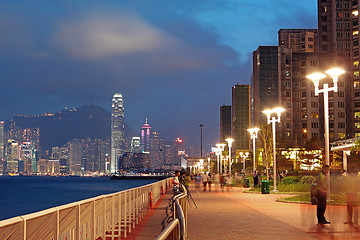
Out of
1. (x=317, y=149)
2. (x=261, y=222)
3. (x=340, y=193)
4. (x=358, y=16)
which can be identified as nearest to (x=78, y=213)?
(x=261, y=222)

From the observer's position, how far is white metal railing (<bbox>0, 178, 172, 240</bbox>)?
597cm

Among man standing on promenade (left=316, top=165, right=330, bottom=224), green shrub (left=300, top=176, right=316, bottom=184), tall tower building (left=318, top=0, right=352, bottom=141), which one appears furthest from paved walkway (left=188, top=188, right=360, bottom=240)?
tall tower building (left=318, top=0, right=352, bottom=141)

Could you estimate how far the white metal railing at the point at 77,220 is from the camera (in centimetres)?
597

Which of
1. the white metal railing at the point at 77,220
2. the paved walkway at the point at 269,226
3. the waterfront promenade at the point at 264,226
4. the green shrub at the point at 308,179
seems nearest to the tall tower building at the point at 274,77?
the green shrub at the point at 308,179

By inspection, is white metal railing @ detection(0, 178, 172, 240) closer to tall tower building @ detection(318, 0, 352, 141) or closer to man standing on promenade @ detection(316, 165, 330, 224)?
man standing on promenade @ detection(316, 165, 330, 224)

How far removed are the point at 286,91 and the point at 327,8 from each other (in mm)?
29210

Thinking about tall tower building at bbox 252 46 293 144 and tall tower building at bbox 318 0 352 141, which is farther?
tall tower building at bbox 252 46 293 144

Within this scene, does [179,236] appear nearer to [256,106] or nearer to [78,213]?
[78,213]

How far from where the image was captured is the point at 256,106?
153875 millimetres

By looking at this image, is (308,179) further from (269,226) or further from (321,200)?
(269,226)

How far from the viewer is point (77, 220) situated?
9094mm

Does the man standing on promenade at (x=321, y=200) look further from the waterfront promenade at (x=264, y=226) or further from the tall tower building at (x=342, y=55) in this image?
the tall tower building at (x=342, y=55)

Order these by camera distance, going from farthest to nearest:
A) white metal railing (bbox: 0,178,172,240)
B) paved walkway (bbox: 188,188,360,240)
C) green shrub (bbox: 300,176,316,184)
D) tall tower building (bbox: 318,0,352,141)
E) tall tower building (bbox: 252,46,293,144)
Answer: tall tower building (bbox: 252,46,293,144) < tall tower building (bbox: 318,0,352,141) < green shrub (bbox: 300,176,316,184) < paved walkway (bbox: 188,188,360,240) < white metal railing (bbox: 0,178,172,240)

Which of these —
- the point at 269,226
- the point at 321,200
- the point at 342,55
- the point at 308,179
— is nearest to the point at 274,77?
the point at 342,55
